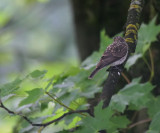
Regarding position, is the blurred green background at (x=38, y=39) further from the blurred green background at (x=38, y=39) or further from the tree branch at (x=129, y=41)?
the tree branch at (x=129, y=41)

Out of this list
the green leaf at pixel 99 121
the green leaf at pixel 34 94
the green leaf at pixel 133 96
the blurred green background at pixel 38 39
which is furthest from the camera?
the blurred green background at pixel 38 39

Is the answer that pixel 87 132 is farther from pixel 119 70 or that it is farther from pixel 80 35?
pixel 80 35

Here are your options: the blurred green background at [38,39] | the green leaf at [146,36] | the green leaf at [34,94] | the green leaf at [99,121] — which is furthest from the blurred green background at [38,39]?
the green leaf at [99,121]

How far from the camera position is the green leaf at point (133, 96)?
A: 5.15 ft

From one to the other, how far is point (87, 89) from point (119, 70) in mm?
689

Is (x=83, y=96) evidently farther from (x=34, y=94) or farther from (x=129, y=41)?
(x=129, y=41)

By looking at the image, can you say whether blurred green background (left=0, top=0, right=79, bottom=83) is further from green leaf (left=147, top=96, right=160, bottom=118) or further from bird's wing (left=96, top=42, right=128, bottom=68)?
bird's wing (left=96, top=42, right=128, bottom=68)

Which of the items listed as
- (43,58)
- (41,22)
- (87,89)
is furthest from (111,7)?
(41,22)

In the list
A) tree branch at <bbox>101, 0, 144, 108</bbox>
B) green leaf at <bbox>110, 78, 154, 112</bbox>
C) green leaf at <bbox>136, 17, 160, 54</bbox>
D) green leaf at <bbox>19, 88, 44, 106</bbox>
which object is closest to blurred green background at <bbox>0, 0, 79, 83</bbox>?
green leaf at <bbox>136, 17, 160, 54</bbox>

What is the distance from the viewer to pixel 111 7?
9.91 ft

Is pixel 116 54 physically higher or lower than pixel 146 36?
higher

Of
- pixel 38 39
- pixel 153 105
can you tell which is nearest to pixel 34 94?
pixel 153 105

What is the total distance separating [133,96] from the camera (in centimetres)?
160

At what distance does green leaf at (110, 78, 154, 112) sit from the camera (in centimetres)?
157
